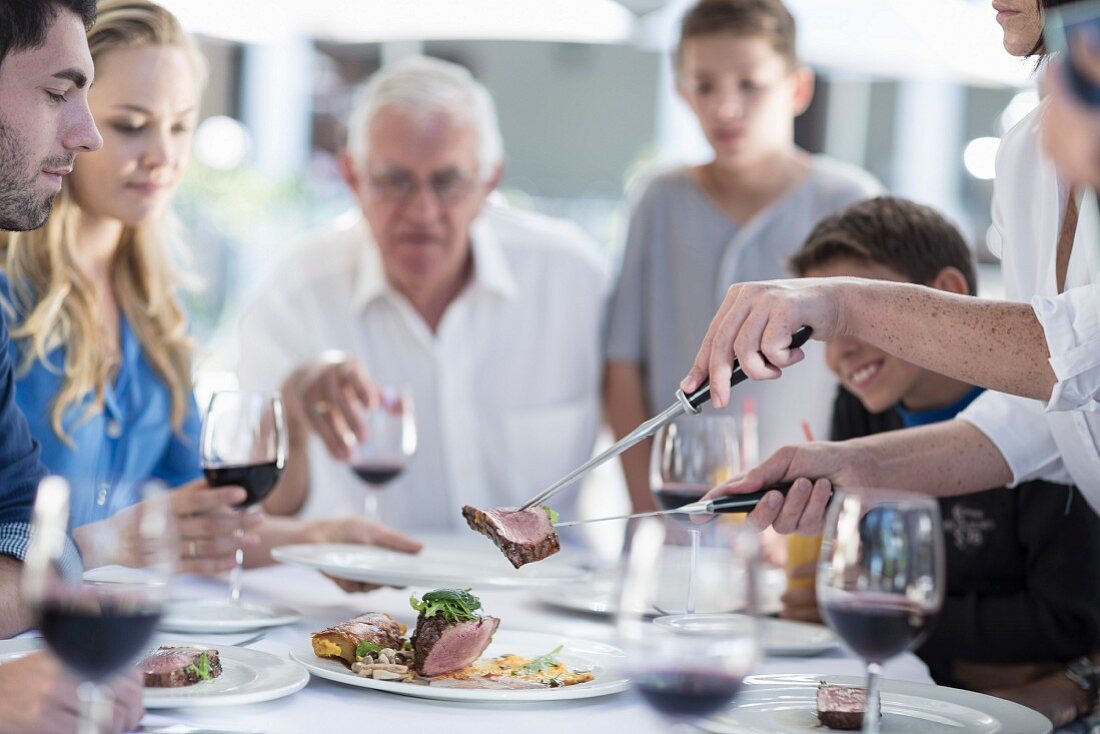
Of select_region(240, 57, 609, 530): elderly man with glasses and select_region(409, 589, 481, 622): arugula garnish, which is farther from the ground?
select_region(240, 57, 609, 530): elderly man with glasses

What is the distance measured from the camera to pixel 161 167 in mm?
2309

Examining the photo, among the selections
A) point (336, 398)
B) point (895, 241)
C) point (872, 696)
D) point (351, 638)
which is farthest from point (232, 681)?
point (895, 241)

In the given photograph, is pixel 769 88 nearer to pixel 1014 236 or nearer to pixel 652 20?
pixel 1014 236

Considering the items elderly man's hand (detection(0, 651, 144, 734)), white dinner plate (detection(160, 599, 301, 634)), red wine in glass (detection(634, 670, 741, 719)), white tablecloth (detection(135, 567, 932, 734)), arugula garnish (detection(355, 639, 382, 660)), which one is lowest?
white tablecloth (detection(135, 567, 932, 734))

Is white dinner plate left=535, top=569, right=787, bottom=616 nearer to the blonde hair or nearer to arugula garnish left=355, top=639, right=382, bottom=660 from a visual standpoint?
arugula garnish left=355, top=639, right=382, bottom=660

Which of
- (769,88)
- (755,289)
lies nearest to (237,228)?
(769,88)

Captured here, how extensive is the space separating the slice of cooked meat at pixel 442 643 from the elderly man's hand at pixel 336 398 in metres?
0.94

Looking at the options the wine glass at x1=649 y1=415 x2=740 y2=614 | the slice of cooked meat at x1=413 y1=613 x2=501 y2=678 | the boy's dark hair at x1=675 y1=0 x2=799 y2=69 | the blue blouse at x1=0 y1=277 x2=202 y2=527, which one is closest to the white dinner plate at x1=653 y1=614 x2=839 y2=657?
the wine glass at x1=649 y1=415 x2=740 y2=614

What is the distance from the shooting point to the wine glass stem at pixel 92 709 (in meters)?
1.00

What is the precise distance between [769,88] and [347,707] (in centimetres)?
205

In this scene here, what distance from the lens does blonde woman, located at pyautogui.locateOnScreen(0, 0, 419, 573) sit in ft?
7.48

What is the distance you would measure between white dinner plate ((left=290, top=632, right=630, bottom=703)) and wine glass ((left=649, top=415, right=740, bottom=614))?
0.32m

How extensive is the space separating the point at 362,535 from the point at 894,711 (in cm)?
100

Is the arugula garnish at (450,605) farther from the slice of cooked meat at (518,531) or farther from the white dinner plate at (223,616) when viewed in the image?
Result: the white dinner plate at (223,616)
